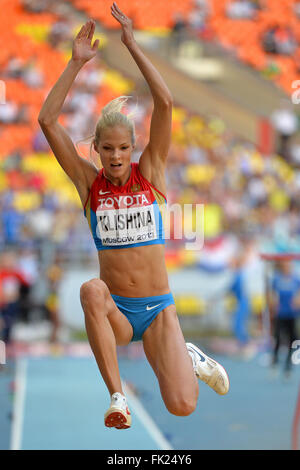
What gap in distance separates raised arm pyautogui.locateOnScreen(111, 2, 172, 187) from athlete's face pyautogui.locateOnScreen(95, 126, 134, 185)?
20 centimetres

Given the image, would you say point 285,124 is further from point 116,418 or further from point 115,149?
point 116,418

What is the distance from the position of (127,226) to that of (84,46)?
1138 mm

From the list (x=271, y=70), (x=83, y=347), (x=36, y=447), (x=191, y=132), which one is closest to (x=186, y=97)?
(x=271, y=70)

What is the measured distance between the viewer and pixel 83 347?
1428 cm

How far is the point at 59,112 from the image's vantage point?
506cm

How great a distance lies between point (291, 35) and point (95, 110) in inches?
189

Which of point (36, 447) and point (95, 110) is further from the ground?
point (95, 110)

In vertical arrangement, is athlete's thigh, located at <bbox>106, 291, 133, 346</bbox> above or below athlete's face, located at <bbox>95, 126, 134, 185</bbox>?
below

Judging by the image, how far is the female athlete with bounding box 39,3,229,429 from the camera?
194 inches

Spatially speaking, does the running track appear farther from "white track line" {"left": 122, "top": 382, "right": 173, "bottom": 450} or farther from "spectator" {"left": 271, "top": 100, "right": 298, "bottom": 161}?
"spectator" {"left": 271, "top": 100, "right": 298, "bottom": 161}

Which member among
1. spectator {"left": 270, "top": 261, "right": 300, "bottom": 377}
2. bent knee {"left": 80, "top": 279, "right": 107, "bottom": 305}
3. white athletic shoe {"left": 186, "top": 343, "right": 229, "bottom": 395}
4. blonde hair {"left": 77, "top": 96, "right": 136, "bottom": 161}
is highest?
blonde hair {"left": 77, "top": 96, "right": 136, "bottom": 161}

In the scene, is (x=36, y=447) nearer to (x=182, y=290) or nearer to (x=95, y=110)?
(x=182, y=290)

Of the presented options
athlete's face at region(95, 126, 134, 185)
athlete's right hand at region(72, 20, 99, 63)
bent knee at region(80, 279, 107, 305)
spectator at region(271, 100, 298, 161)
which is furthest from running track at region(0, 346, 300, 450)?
spectator at region(271, 100, 298, 161)

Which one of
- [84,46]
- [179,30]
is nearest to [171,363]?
[84,46]
